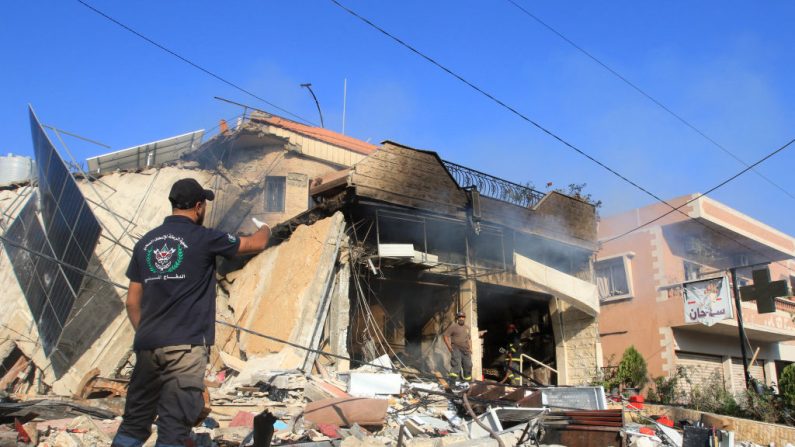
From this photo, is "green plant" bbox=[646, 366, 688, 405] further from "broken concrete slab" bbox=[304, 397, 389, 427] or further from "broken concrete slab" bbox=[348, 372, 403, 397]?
"broken concrete slab" bbox=[304, 397, 389, 427]

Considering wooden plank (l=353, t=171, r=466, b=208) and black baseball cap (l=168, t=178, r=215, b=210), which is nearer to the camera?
black baseball cap (l=168, t=178, r=215, b=210)

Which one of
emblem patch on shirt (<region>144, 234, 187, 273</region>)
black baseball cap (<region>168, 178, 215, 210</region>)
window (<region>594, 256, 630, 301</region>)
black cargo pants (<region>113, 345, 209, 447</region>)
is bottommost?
black cargo pants (<region>113, 345, 209, 447</region>)

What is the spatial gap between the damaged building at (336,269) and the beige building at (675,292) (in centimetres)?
570

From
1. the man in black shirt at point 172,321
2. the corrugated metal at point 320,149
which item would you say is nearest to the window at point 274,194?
the corrugated metal at point 320,149

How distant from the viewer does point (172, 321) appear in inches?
116

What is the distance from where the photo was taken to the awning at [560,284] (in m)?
13.5

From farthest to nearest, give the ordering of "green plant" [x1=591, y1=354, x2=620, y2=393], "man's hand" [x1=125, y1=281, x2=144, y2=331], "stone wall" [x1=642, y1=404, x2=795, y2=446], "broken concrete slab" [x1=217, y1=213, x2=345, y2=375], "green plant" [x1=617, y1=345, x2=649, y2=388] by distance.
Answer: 1. "green plant" [x1=617, y1=345, x2=649, y2=388]
2. "green plant" [x1=591, y1=354, x2=620, y2=393]
3. "broken concrete slab" [x1=217, y1=213, x2=345, y2=375]
4. "stone wall" [x1=642, y1=404, x2=795, y2=446]
5. "man's hand" [x1=125, y1=281, x2=144, y2=331]

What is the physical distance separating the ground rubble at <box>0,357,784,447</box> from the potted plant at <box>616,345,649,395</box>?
9.93 meters

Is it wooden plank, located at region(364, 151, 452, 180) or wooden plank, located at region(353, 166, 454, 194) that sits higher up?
wooden plank, located at region(364, 151, 452, 180)

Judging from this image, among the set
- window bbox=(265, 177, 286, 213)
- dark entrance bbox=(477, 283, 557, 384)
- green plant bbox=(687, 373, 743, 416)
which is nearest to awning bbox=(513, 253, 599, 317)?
dark entrance bbox=(477, 283, 557, 384)

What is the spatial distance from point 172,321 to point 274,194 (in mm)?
15753

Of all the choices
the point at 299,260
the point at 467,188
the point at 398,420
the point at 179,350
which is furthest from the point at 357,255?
the point at 179,350

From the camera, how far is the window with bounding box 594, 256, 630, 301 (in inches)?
839

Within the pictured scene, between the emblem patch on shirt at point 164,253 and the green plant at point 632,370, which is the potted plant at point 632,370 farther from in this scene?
the emblem patch on shirt at point 164,253
